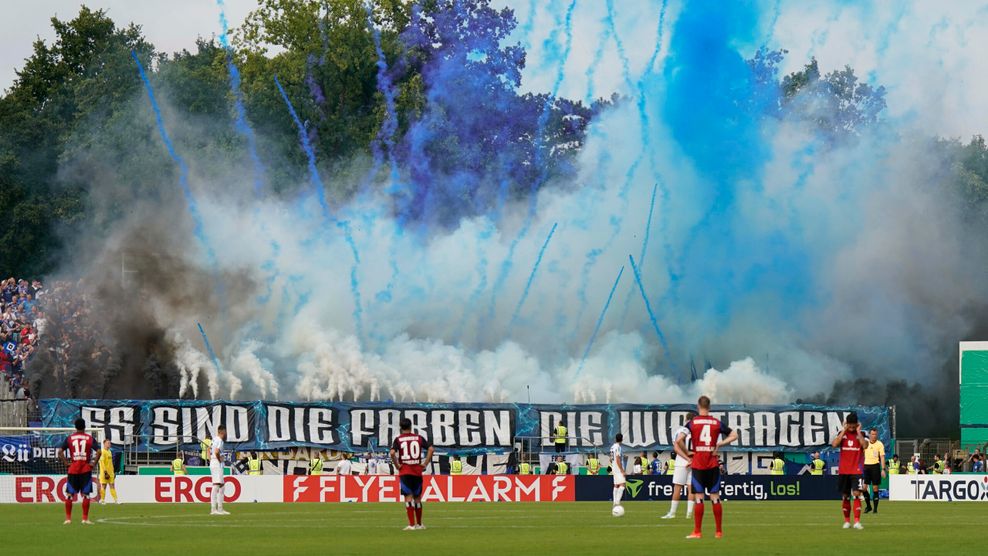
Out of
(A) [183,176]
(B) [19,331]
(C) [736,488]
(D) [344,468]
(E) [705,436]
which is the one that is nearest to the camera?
(E) [705,436]

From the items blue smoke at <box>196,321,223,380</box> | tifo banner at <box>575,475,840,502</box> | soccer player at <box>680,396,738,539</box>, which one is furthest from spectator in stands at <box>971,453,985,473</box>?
soccer player at <box>680,396,738,539</box>

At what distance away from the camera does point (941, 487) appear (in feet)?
188

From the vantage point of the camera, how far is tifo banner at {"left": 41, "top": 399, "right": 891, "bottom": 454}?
215 feet

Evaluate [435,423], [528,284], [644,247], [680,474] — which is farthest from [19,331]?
[680,474]

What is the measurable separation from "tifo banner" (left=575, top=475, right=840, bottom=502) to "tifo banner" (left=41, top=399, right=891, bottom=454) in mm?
10504

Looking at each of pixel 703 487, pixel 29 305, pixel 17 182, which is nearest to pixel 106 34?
pixel 17 182

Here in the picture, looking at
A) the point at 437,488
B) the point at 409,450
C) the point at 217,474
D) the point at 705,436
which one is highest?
the point at 705,436

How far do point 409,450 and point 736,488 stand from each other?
1068 inches

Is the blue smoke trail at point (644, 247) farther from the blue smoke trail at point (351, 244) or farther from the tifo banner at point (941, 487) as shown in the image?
the tifo banner at point (941, 487)

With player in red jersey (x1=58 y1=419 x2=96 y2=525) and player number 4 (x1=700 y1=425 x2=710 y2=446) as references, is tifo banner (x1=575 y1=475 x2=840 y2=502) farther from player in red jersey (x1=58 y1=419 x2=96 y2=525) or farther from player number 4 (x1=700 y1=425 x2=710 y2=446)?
player number 4 (x1=700 y1=425 x2=710 y2=446)

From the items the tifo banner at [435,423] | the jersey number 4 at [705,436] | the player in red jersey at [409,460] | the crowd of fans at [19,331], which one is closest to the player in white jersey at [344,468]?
the tifo banner at [435,423]

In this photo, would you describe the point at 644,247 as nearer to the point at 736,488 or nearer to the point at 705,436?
the point at 736,488

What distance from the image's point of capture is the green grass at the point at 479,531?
27375 mm

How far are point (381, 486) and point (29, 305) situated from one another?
130ft
